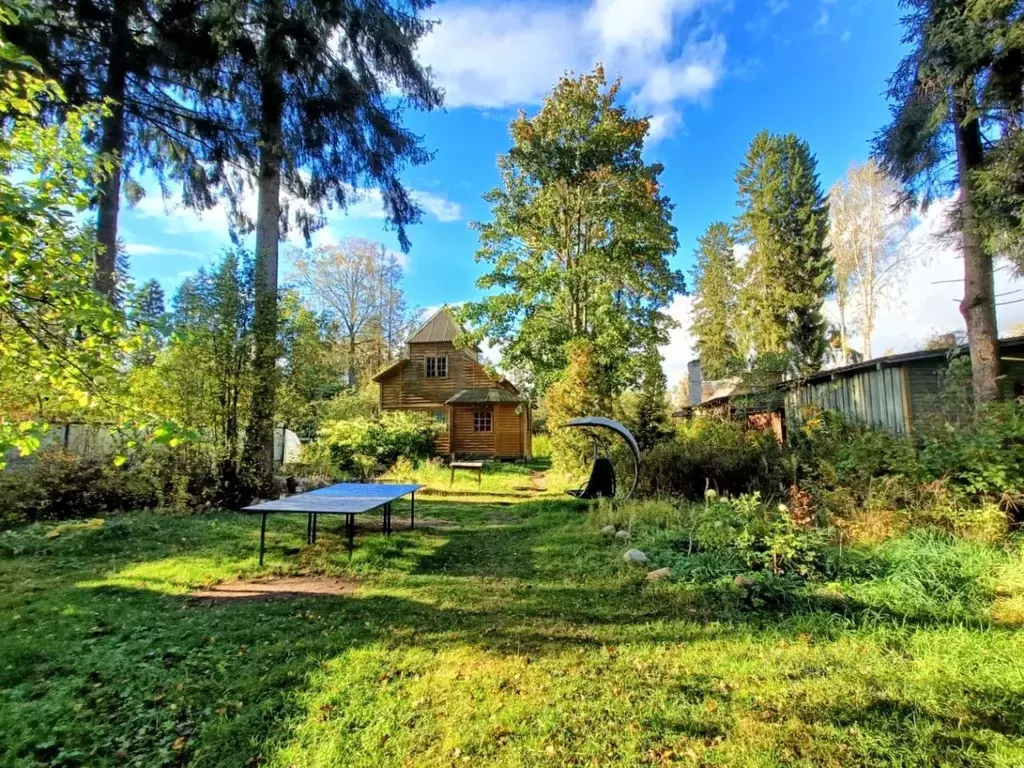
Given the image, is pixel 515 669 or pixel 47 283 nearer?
pixel 47 283

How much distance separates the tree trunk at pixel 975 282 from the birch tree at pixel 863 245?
1649 cm

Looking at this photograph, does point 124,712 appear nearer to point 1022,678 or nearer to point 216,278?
point 1022,678

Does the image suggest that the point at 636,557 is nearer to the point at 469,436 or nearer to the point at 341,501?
the point at 341,501

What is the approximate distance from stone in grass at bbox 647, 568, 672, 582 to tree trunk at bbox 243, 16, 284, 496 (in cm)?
722

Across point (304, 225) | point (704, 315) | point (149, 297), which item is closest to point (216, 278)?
point (304, 225)

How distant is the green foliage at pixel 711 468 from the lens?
7.59 meters

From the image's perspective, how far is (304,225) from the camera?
37.9ft

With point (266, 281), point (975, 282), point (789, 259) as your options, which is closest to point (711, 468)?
point (975, 282)

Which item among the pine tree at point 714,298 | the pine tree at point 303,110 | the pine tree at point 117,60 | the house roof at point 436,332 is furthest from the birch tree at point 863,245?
the pine tree at point 117,60

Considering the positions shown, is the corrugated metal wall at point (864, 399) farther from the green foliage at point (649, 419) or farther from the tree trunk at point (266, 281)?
the tree trunk at point (266, 281)

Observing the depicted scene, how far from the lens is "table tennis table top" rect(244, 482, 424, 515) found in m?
4.93

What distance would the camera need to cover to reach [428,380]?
72.4ft

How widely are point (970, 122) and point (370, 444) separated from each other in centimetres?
1536

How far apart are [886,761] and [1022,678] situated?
1379 mm
